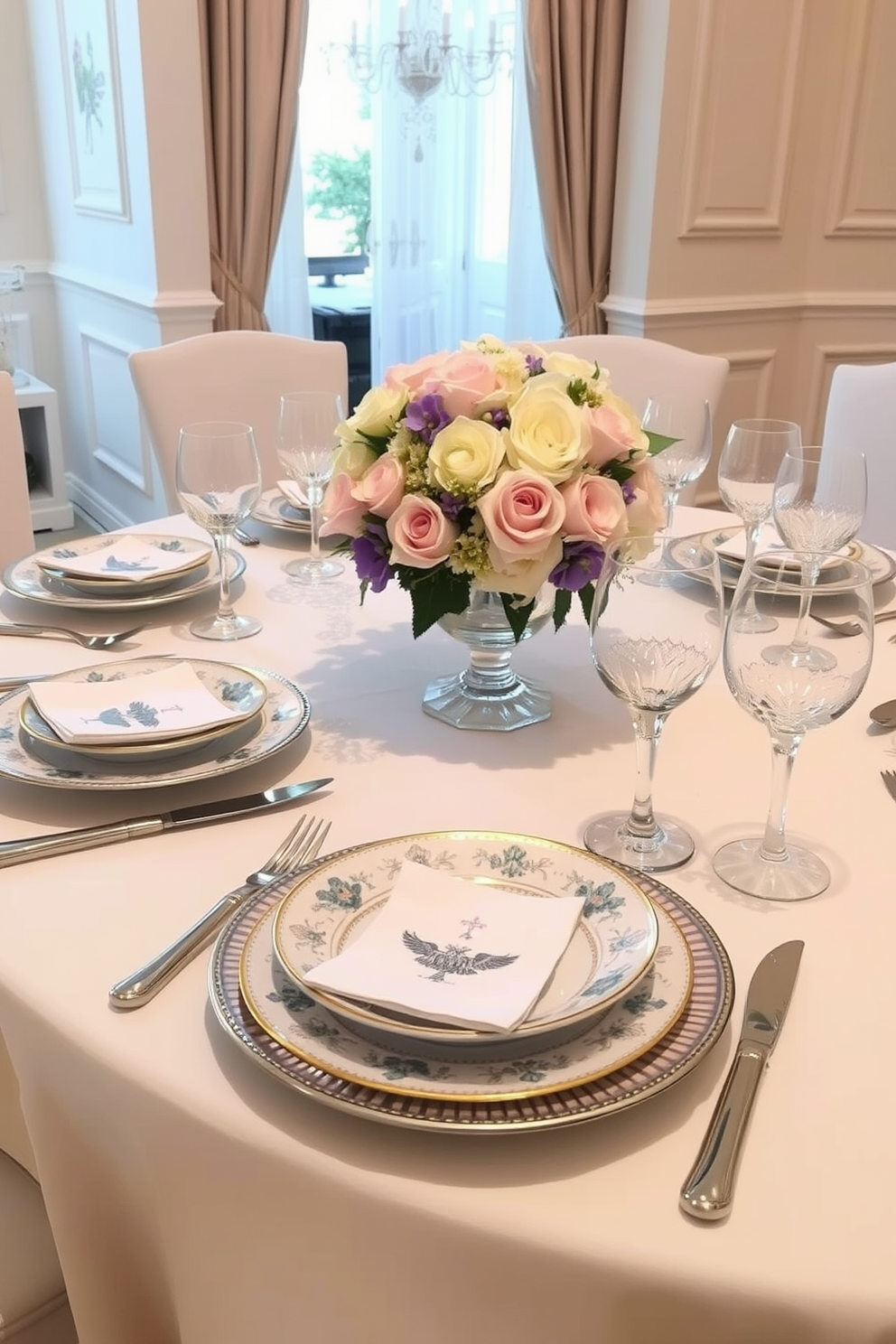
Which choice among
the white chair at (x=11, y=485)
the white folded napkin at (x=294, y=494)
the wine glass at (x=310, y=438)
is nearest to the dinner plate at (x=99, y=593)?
the wine glass at (x=310, y=438)

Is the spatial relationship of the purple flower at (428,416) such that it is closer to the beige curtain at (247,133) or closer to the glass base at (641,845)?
the glass base at (641,845)

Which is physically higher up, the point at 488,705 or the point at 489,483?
the point at 489,483

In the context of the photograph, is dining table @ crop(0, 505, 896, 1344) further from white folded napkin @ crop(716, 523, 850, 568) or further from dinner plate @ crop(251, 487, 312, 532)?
dinner plate @ crop(251, 487, 312, 532)

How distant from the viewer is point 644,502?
42.8 inches

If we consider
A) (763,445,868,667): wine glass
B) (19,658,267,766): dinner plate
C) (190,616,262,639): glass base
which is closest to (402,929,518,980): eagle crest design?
(19,658,267,766): dinner plate

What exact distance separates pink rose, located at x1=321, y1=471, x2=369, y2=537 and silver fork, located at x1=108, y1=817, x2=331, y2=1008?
0.92 ft

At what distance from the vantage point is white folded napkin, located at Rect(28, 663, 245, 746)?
39.9 inches

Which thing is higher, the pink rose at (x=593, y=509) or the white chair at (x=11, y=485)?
the pink rose at (x=593, y=509)

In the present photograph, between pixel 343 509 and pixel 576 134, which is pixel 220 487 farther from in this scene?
pixel 576 134

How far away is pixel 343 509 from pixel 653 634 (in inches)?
13.4

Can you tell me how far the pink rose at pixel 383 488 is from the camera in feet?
3.39

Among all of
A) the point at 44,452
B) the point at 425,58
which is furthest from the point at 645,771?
the point at 44,452

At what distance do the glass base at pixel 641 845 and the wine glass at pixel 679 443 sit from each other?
0.67 meters

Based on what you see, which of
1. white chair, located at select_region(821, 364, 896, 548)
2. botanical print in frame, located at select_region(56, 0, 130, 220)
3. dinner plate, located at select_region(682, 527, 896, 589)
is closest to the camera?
dinner plate, located at select_region(682, 527, 896, 589)
